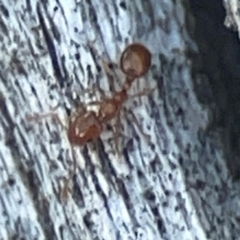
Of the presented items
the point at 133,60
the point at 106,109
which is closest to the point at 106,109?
the point at 106,109

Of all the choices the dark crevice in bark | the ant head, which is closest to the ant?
the ant head

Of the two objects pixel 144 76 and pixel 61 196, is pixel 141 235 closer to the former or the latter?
pixel 61 196

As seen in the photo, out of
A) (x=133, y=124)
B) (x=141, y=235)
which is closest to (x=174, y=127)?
(x=133, y=124)

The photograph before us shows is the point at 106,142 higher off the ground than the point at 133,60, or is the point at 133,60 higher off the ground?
the point at 133,60

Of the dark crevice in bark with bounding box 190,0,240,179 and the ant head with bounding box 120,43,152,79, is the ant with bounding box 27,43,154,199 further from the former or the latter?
the dark crevice in bark with bounding box 190,0,240,179

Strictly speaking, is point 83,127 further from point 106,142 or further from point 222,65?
point 222,65

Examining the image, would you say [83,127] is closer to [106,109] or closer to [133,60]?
A: [106,109]

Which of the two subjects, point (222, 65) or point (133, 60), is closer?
point (133, 60)
